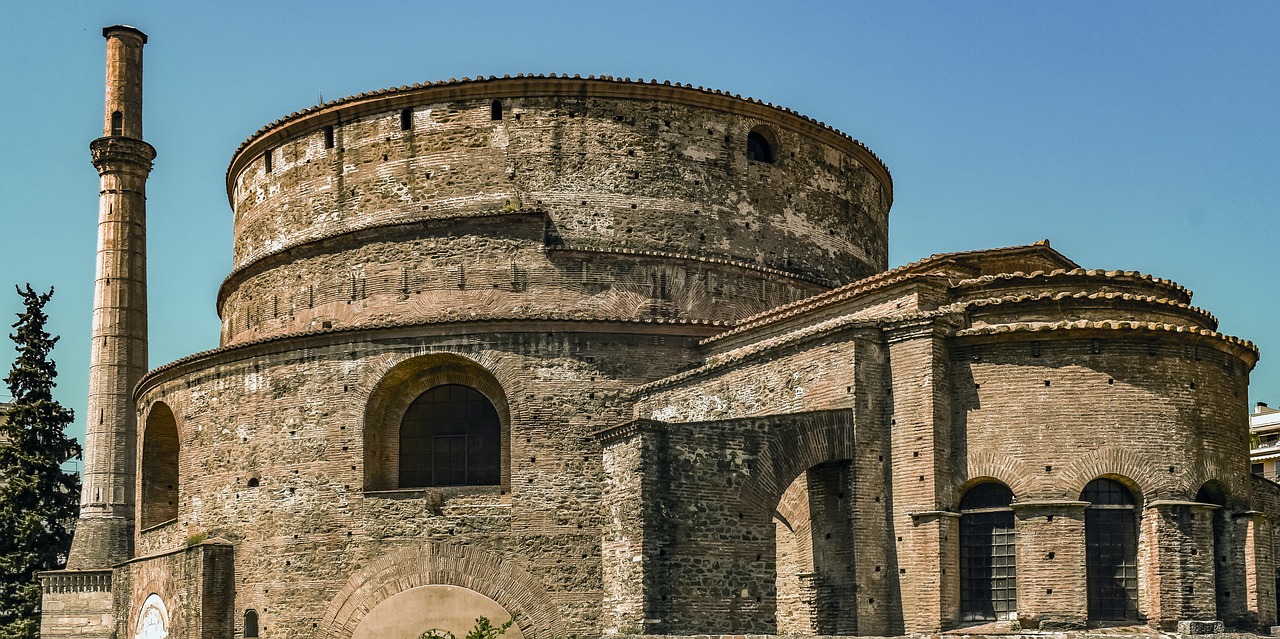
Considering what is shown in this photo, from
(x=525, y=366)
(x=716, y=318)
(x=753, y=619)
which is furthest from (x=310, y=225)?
(x=753, y=619)

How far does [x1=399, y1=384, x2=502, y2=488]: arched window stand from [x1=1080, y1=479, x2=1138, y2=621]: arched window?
922 cm

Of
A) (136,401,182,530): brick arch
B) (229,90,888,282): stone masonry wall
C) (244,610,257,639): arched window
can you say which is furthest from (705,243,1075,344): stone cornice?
(136,401,182,530): brick arch

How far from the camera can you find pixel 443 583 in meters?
22.4

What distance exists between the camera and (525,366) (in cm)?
2292

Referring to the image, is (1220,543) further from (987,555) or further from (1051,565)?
(987,555)

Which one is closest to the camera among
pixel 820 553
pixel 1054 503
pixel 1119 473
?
pixel 1054 503

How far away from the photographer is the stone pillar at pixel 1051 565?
18141mm

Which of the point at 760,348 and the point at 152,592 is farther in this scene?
the point at 152,592

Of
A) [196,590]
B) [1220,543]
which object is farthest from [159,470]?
[1220,543]

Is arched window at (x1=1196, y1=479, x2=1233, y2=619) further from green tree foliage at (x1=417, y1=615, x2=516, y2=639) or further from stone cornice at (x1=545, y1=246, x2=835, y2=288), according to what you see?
green tree foliage at (x1=417, y1=615, x2=516, y2=639)

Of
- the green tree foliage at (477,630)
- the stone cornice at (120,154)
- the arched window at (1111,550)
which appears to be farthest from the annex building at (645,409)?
the stone cornice at (120,154)

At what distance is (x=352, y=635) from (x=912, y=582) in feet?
29.4

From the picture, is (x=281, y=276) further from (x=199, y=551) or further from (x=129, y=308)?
(x=129, y=308)

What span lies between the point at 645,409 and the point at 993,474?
591 centimetres
